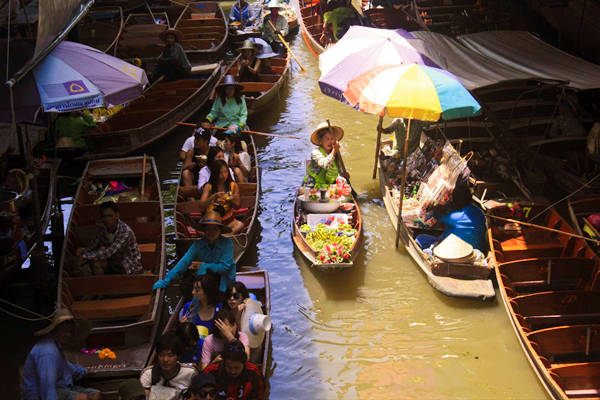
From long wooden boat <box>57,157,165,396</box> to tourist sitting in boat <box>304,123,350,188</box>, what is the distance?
92.9 inches

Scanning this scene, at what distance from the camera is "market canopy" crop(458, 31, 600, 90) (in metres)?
8.41

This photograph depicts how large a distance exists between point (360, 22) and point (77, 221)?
39.2 ft

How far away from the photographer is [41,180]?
8.66 metres

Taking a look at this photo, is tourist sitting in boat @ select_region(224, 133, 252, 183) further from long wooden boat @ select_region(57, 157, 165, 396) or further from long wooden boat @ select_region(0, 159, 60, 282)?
long wooden boat @ select_region(0, 159, 60, 282)

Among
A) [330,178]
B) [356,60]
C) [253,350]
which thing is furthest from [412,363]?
[356,60]

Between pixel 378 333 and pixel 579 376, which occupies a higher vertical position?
pixel 579 376

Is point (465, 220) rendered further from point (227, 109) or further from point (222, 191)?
point (227, 109)

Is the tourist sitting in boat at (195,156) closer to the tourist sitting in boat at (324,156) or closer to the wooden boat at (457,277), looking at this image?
the tourist sitting in boat at (324,156)

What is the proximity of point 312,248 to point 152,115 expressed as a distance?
5655 millimetres

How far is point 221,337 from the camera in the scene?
5.09m

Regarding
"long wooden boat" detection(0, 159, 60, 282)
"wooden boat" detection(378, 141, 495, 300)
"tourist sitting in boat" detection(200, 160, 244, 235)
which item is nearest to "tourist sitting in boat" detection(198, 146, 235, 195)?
"tourist sitting in boat" detection(200, 160, 244, 235)

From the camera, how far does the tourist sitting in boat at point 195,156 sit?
8.79m

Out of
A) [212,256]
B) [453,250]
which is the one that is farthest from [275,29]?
[212,256]

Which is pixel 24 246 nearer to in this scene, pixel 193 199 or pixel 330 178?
pixel 193 199
